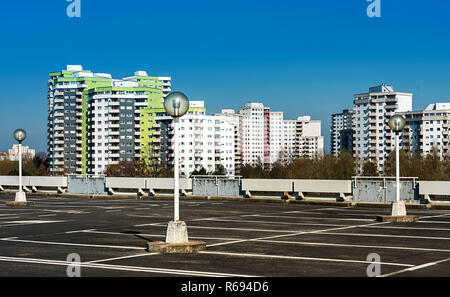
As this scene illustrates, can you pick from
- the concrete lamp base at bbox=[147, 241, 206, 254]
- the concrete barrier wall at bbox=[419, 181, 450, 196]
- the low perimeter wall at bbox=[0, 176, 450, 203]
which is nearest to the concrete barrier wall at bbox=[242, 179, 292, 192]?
the low perimeter wall at bbox=[0, 176, 450, 203]

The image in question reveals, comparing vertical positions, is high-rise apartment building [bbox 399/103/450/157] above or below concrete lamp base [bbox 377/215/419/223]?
above

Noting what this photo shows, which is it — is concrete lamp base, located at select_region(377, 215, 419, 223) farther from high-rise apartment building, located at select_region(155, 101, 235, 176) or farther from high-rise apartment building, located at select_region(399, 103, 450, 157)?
high-rise apartment building, located at select_region(399, 103, 450, 157)

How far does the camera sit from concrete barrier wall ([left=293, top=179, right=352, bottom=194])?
31734mm

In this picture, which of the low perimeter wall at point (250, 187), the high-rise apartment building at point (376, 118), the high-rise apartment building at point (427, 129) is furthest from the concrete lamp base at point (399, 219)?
the high-rise apartment building at point (376, 118)

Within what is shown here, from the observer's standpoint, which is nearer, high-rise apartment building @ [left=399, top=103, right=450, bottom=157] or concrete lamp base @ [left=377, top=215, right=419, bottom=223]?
concrete lamp base @ [left=377, top=215, right=419, bottom=223]

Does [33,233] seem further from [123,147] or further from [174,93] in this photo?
[123,147]

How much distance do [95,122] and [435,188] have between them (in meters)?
161

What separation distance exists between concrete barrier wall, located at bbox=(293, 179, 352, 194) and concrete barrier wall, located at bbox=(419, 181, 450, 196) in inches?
145

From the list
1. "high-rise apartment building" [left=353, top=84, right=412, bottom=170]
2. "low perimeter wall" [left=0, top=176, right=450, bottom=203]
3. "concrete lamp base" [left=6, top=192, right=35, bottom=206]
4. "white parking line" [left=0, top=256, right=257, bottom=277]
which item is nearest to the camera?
"white parking line" [left=0, top=256, right=257, bottom=277]

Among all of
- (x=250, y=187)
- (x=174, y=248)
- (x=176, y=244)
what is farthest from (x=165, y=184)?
(x=174, y=248)

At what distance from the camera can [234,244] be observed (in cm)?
1512

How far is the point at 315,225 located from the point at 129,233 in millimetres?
6073

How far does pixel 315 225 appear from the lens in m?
20.2
